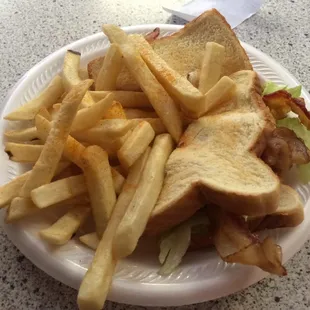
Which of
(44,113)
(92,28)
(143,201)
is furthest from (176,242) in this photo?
(92,28)

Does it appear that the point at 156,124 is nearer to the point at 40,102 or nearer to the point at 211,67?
the point at 211,67

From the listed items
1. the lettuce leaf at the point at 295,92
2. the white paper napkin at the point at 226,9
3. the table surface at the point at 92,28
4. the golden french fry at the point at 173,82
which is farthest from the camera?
the white paper napkin at the point at 226,9

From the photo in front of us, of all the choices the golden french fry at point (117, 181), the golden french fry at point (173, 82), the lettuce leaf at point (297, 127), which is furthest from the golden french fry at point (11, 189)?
the lettuce leaf at point (297, 127)

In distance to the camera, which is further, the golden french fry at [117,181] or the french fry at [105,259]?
the golden french fry at [117,181]

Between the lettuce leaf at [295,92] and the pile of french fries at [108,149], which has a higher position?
the pile of french fries at [108,149]

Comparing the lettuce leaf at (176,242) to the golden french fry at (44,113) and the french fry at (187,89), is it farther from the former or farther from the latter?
the golden french fry at (44,113)

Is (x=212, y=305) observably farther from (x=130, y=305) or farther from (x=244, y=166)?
(x=244, y=166)
